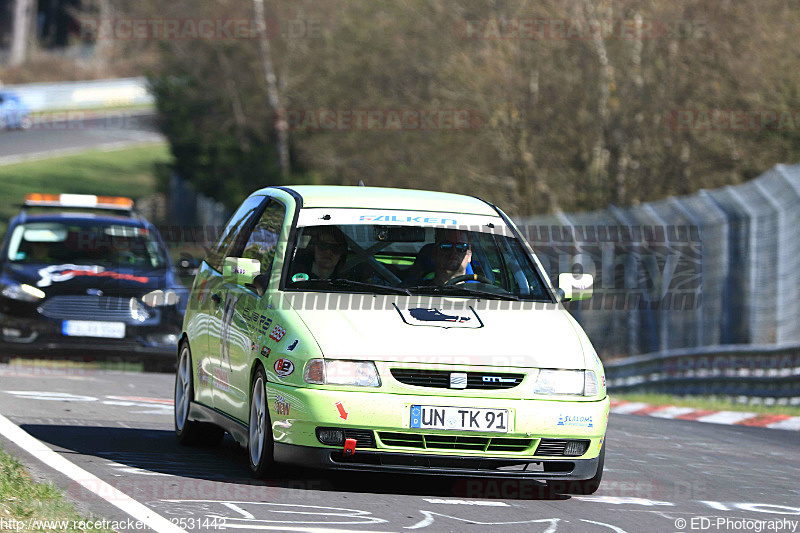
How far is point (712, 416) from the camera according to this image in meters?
15.5

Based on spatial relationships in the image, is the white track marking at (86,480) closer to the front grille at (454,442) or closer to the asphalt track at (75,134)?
the front grille at (454,442)

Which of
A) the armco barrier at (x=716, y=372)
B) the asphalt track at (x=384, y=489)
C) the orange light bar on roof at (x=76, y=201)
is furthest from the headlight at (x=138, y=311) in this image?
the armco barrier at (x=716, y=372)

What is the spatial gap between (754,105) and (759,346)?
1095 cm

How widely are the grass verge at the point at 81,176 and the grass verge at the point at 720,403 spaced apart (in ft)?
101

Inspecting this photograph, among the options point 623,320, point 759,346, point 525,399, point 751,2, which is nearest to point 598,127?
point 751,2

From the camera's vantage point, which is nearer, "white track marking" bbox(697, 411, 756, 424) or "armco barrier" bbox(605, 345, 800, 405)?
"white track marking" bbox(697, 411, 756, 424)

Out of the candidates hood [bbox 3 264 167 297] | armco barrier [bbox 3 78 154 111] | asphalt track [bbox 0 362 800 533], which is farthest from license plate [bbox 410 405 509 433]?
armco barrier [bbox 3 78 154 111]

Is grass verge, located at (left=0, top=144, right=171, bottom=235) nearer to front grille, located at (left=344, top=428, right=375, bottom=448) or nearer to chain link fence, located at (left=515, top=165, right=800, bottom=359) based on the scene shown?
chain link fence, located at (left=515, top=165, right=800, bottom=359)

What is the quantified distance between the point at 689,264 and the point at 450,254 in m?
10.7

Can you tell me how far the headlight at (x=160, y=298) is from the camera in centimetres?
1562

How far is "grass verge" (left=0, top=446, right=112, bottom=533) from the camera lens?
19.7 ft

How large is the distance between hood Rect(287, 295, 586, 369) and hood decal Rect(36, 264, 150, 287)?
8.01 m

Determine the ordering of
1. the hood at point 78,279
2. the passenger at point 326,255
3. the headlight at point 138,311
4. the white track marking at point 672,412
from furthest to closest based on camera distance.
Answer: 1. the white track marking at point 672,412
2. the headlight at point 138,311
3. the hood at point 78,279
4. the passenger at point 326,255

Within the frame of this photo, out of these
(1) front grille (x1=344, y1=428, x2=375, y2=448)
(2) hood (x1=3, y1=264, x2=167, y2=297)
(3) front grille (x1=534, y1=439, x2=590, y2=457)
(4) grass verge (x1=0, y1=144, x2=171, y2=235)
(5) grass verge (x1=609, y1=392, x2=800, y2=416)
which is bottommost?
(4) grass verge (x1=0, y1=144, x2=171, y2=235)
